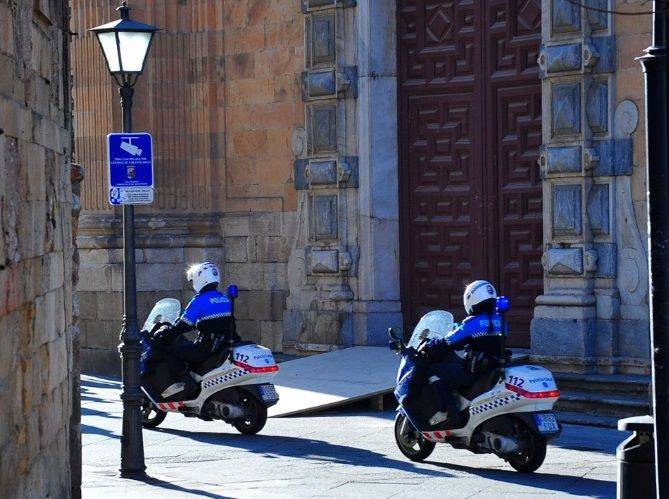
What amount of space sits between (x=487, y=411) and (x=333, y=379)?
13.7ft

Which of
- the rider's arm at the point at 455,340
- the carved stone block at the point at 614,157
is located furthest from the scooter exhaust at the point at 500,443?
the carved stone block at the point at 614,157

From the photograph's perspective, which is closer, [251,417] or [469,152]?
[251,417]

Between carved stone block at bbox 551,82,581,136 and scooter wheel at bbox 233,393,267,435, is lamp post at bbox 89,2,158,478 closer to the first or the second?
scooter wheel at bbox 233,393,267,435

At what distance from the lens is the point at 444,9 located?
17875mm

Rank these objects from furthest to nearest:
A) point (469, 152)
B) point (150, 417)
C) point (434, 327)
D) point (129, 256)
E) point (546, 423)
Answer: point (469, 152) → point (150, 417) → point (434, 327) → point (129, 256) → point (546, 423)

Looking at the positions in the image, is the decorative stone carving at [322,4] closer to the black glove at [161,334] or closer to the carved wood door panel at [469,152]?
the carved wood door panel at [469,152]

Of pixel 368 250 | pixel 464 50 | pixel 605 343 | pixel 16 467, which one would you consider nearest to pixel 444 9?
pixel 464 50

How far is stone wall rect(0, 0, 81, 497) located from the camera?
7418 millimetres

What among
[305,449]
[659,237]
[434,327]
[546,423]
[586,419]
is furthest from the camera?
[586,419]

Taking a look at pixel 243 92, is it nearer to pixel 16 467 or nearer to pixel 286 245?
pixel 286 245

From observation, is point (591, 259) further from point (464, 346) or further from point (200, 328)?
point (200, 328)

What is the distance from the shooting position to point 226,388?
48.5ft

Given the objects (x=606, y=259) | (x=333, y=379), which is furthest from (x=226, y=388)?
(x=606, y=259)

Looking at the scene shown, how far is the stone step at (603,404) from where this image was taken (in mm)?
14883
